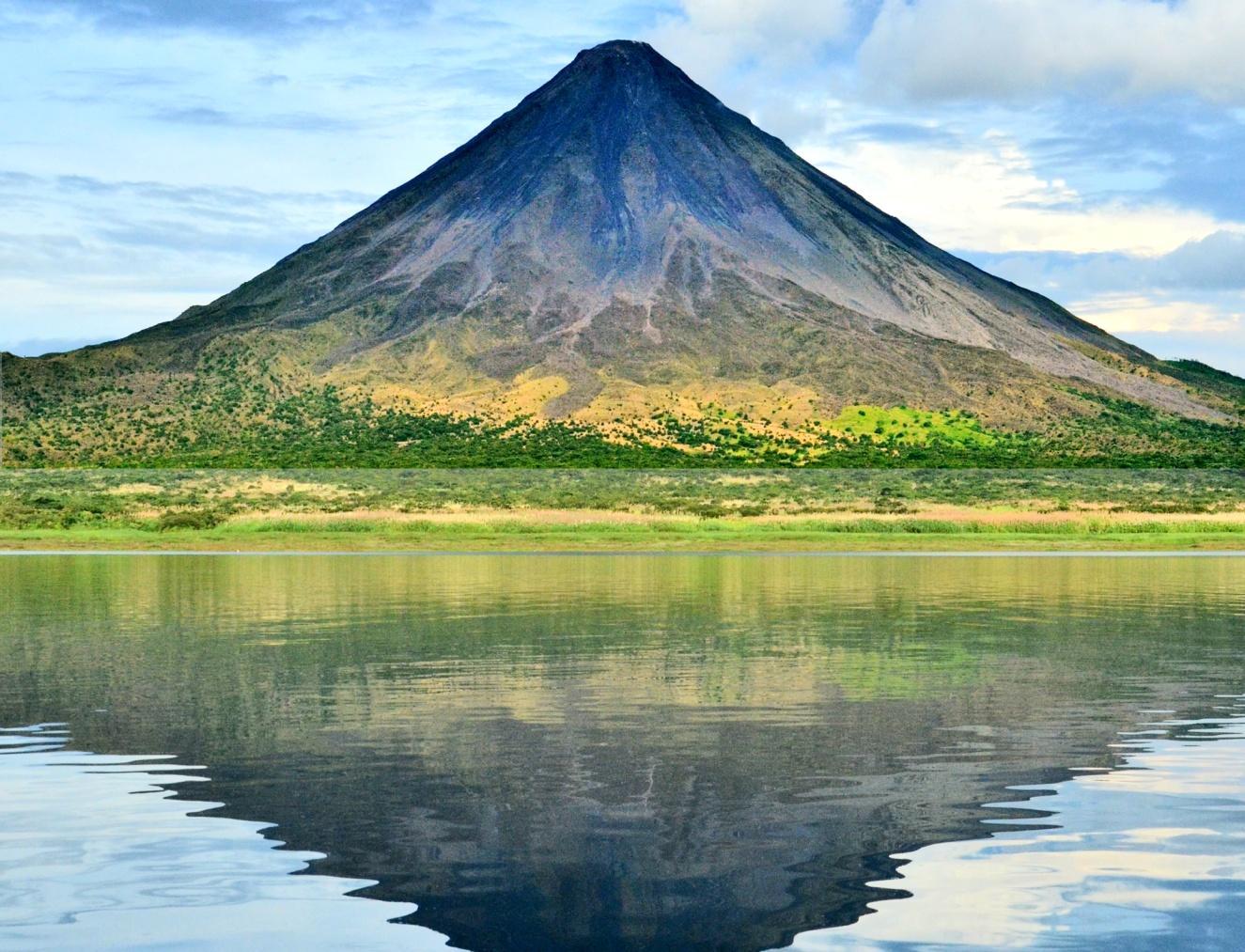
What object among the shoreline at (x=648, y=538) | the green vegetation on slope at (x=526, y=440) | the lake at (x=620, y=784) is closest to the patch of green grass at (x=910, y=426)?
the green vegetation on slope at (x=526, y=440)

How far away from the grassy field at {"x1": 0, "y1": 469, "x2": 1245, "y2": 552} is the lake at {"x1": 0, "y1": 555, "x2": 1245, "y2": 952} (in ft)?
116

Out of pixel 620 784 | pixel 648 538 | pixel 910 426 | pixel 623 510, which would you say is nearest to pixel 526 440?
pixel 910 426

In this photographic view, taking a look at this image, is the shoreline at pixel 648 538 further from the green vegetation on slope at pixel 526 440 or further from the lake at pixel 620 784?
the green vegetation on slope at pixel 526 440

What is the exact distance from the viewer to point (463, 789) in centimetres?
1413

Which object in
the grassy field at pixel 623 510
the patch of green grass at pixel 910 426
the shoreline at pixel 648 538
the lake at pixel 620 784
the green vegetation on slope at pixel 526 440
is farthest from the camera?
the patch of green grass at pixel 910 426

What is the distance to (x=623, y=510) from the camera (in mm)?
87688

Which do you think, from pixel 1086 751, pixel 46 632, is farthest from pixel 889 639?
pixel 46 632

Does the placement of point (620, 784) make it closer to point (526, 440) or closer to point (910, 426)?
point (526, 440)

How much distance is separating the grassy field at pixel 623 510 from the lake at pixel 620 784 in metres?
35.2

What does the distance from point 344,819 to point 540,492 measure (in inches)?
3791

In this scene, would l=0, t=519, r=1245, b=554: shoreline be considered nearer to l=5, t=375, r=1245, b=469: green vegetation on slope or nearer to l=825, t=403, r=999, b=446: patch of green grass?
l=5, t=375, r=1245, b=469: green vegetation on slope

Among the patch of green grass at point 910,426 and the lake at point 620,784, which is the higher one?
the patch of green grass at point 910,426

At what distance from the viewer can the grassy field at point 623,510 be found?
65.2m

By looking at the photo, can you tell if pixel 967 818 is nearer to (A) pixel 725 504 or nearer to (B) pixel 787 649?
(B) pixel 787 649
